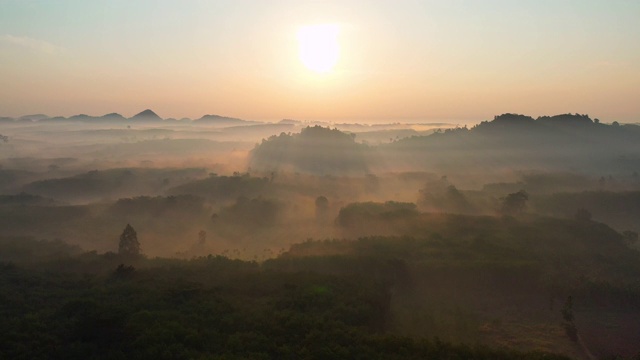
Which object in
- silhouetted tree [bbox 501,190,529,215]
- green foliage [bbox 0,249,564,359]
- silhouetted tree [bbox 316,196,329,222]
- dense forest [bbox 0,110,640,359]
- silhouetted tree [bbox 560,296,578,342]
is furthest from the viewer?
silhouetted tree [bbox 316,196,329,222]

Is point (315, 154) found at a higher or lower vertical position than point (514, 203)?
higher

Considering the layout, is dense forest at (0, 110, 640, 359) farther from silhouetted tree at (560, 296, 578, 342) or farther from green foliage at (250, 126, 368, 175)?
green foliage at (250, 126, 368, 175)

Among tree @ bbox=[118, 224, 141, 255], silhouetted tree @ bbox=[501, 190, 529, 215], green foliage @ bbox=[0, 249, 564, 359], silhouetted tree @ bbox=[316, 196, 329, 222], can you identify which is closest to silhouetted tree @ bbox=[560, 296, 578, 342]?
green foliage @ bbox=[0, 249, 564, 359]

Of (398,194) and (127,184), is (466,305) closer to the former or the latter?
(398,194)

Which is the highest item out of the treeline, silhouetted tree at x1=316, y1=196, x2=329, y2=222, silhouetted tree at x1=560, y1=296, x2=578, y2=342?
the treeline

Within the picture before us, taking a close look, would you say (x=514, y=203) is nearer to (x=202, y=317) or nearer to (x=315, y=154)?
(x=202, y=317)

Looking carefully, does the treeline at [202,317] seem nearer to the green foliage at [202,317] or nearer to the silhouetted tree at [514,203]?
the green foliage at [202,317]

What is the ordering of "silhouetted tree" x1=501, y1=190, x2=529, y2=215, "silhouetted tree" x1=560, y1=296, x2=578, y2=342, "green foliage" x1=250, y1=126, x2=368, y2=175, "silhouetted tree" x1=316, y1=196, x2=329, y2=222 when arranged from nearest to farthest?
1. "silhouetted tree" x1=560, y1=296, x2=578, y2=342
2. "silhouetted tree" x1=501, y1=190, x2=529, y2=215
3. "silhouetted tree" x1=316, y1=196, x2=329, y2=222
4. "green foliage" x1=250, y1=126, x2=368, y2=175

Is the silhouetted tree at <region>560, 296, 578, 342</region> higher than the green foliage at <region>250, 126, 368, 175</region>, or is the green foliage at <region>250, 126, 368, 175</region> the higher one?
the green foliage at <region>250, 126, 368, 175</region>

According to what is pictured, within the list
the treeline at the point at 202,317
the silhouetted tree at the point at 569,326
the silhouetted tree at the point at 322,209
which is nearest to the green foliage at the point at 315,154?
the silhouetted tree at the point at 322,209

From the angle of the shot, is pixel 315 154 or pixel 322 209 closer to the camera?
pixel 322 209

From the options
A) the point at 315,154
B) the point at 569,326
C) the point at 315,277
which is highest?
the point at 315,154

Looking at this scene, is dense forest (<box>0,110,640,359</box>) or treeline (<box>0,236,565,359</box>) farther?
dense forest (<box>0,110,640,359</box>)

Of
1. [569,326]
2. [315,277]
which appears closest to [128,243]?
[315,277]
